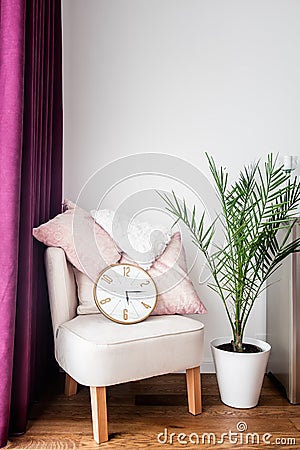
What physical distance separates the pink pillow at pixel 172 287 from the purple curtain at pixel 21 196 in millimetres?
531

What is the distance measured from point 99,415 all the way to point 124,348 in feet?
0.90

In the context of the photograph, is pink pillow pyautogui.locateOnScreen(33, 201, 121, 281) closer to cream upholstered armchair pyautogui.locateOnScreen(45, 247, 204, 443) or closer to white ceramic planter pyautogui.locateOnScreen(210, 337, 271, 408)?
cream upholstered armchair pyautogui.locateOnScreen(45, 247, 204, 443)

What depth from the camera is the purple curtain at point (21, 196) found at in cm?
204

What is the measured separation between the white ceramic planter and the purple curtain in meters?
0.89

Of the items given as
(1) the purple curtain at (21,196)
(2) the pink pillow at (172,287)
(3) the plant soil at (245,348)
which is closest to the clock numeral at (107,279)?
(2) the pink pillow at (172,287)

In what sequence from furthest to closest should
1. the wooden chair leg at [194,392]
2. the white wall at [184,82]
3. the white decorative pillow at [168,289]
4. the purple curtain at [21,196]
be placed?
1. the white wall at [184,82]
2. the white decorative pillow at [168,289]
3. the wooden chair leg at [194,392]
4. the purple curtain at [21,196]

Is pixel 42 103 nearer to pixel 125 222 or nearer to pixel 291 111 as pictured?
pixel 125 222

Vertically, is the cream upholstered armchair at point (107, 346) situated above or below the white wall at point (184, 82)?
below

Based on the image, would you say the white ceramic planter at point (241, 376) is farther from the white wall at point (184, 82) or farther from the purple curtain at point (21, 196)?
the purple curtain at point (21, 196)

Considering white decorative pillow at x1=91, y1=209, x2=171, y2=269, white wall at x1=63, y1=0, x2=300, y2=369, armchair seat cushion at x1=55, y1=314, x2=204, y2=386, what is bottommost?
→ armchair seat cushion at x1=55, y1=314, x2=204, y2=386

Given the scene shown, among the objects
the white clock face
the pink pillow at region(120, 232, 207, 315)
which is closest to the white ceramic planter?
the pink pillow at region(120, 232, 207, 315)

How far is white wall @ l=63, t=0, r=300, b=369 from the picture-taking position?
121 inches

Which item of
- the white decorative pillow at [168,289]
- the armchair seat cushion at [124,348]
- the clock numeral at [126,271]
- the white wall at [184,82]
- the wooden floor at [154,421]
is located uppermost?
the white wall at [184,82]

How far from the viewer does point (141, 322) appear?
2.39 m
